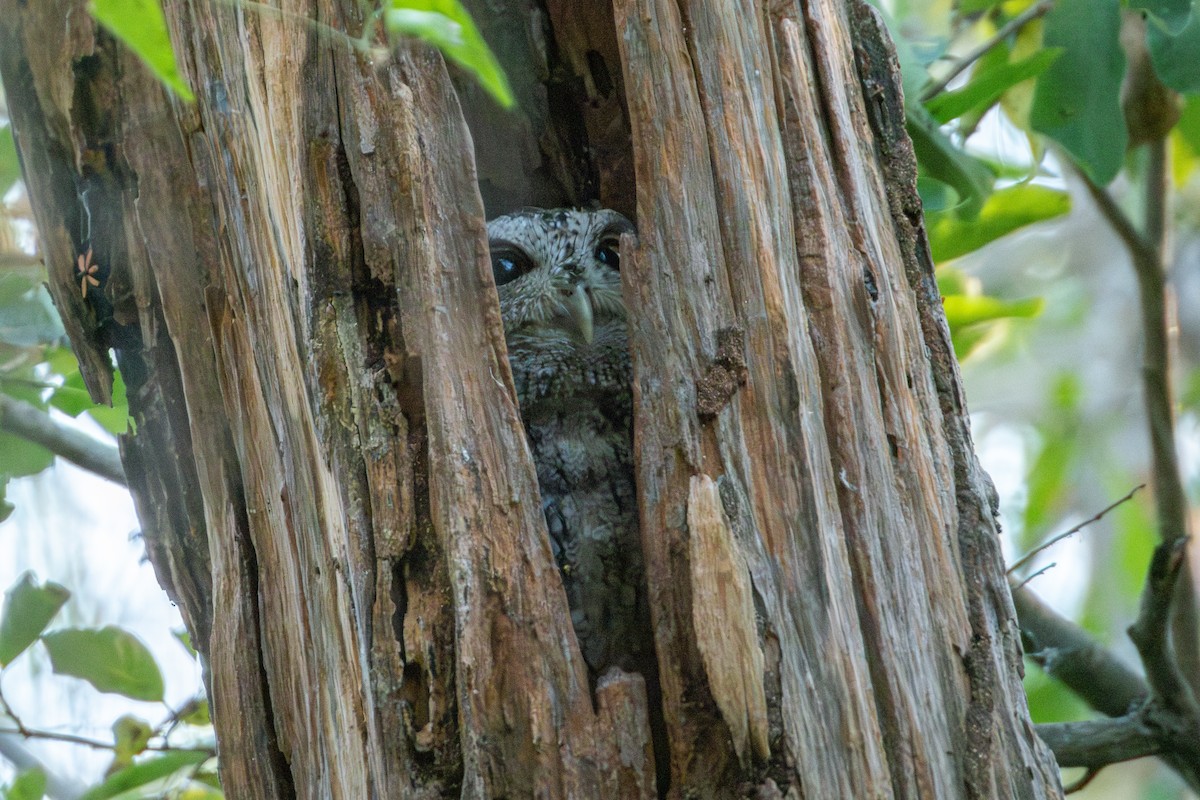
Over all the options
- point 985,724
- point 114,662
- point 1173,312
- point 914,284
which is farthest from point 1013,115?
point 114,662

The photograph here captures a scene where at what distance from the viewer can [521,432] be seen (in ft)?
4.99

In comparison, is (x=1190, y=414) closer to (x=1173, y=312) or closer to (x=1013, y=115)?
(x=1173, y=312)

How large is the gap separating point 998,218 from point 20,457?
2525mm

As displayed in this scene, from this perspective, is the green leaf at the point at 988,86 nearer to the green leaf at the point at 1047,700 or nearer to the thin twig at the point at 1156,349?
the thin twig at the point at 1156,349

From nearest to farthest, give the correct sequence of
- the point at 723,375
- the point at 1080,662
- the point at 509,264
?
the point at 723,375 < the point at 509,264 < the point at 1080,662

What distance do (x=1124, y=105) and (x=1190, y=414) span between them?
4.46 meters

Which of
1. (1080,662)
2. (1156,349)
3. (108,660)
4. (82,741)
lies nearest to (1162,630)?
(1080,662)

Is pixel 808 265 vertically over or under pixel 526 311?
under

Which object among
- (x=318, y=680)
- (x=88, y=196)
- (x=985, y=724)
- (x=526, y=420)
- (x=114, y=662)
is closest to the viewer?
(x=985, y=724)

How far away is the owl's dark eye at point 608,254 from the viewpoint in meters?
Answer: 2.54

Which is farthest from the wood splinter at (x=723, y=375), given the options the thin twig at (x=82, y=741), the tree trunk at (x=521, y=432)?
the thin twig at (x=82, y=741)

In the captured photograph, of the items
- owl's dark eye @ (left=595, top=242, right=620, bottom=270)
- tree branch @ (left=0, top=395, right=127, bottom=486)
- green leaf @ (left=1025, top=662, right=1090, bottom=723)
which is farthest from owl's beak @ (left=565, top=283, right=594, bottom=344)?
green leaf @ (left=1025, top=662, right=1090, bottom=723)

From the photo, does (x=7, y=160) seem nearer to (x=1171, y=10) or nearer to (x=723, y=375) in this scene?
(x=723, y=375)

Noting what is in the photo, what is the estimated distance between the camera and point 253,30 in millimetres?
1708
